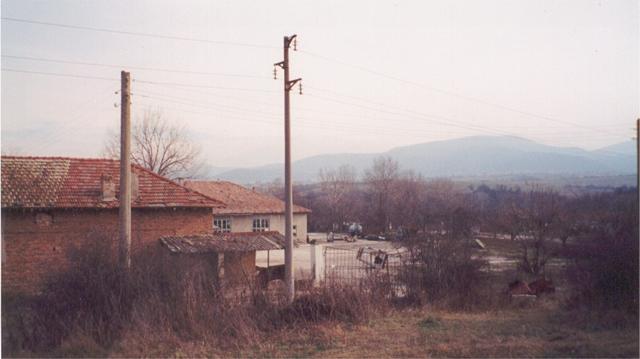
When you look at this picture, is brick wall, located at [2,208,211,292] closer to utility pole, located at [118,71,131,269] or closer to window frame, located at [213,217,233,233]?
utility pole, located at [118,71,131,269]

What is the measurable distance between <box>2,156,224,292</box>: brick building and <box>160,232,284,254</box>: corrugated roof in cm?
87

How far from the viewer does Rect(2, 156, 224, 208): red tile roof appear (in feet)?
69.3

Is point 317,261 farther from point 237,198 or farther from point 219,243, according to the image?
point 237,198

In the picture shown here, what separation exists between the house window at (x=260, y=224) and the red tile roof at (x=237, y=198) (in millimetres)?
699

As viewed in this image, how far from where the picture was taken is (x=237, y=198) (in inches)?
1800

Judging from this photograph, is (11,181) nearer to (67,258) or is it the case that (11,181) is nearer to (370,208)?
(67,258)

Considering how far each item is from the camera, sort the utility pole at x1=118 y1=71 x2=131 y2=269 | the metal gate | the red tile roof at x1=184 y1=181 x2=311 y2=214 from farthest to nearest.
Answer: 1. the red tile roof at x1=184 y1=181 x2=311 y2=214
2. the metal gate
3. the utility pole at x1=118 y1=71 x2=131 y2=269

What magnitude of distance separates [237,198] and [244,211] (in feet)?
8.66

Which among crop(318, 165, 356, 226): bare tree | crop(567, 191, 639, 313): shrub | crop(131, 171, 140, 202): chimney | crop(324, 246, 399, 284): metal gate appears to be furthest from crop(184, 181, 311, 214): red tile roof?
crop(567, 191, 639, 313): shrub

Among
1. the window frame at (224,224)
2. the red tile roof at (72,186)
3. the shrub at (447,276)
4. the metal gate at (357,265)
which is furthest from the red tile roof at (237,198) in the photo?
the shrub at (447,276)

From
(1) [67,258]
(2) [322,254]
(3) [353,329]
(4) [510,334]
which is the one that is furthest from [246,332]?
(2) [322,254]

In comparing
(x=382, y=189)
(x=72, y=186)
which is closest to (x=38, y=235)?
(x=72, y=186)

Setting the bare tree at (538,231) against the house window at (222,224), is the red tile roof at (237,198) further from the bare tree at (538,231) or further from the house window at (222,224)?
the bare tree at (538,231)

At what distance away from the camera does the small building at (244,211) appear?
4278cm
